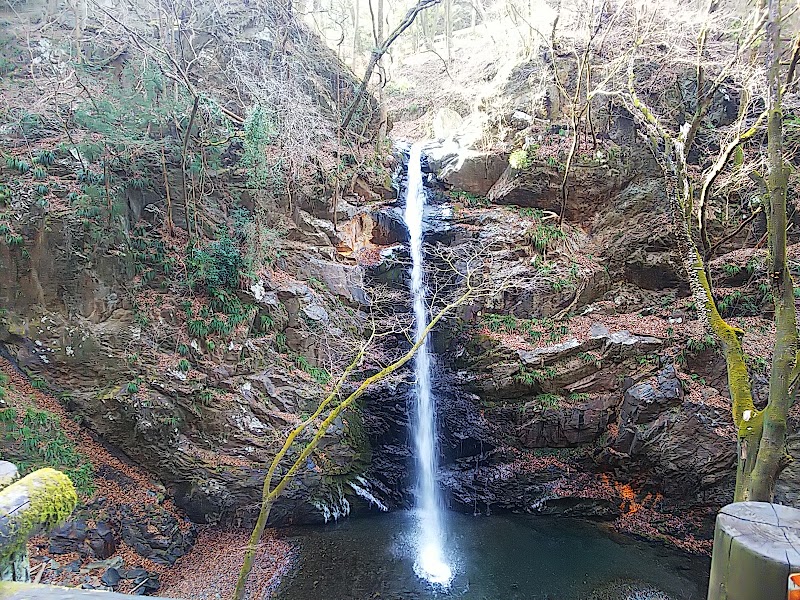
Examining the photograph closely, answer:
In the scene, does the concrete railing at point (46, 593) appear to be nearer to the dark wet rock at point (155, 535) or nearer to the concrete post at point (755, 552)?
the concrete post at point (755, 552)

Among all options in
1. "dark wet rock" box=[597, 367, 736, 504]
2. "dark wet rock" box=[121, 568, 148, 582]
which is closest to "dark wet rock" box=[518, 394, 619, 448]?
"dark wet rock" box=[597, 367, 736, 504]

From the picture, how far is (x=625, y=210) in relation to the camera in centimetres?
1234

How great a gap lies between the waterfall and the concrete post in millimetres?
5551

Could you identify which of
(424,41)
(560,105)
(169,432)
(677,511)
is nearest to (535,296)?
(677,511)

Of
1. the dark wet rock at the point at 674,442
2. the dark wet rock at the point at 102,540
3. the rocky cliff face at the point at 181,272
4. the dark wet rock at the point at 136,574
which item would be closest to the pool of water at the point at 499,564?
the rocky cliff face at the point at 181,272

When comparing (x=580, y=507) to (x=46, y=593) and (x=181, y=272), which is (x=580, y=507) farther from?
(x=46, y=593)

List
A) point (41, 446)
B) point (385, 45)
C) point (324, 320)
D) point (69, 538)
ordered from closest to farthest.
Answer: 1. point (69, 538)
2. point (41, 446)
3. point (324, 320)
4. point (385, 45)

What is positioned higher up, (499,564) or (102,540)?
(102,540)

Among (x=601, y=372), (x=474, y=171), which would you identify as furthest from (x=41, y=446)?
(x=474, y=171)

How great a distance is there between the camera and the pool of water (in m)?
7.22

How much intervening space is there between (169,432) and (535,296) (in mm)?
9058

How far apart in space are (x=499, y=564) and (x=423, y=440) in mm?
3321

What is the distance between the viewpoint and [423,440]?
10.7 m

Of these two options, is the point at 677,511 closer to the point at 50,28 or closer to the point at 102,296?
the point at 102,296
